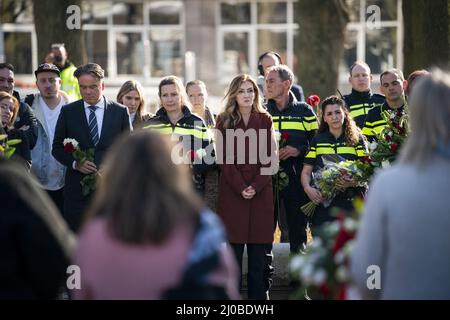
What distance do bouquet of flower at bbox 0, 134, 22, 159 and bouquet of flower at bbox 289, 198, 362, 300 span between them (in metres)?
3.75

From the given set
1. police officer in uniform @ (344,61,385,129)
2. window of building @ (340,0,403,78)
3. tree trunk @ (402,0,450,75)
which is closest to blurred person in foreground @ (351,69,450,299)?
police officer in uniform @ (344,61,385,129)

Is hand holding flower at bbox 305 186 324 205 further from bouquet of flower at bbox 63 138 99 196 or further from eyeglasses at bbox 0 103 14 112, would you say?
eyeglasses at bbox 0 103 14 112

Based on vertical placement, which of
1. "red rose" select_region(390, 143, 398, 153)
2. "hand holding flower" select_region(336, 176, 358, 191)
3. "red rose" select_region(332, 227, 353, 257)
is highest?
"red rose" select_region(390, 143, 398, 153)

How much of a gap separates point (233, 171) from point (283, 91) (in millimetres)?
1345

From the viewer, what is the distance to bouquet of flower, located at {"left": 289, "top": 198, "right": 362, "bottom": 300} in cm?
488

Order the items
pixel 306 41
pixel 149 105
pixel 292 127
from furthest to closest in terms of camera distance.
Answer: pixel 149 105, pixel 306 41, pixel 292 127

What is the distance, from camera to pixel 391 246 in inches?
174

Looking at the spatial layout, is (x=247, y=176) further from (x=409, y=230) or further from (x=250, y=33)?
(x=250, y=33)

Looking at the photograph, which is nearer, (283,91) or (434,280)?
(434,280)

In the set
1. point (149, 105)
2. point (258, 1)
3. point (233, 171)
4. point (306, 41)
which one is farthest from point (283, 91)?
point (258, 1)

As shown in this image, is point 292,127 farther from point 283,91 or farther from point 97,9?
point 97,9

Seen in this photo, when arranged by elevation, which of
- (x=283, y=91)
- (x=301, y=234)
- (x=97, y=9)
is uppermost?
(x=97, y=9)

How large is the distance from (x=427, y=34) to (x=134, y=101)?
455 cm
